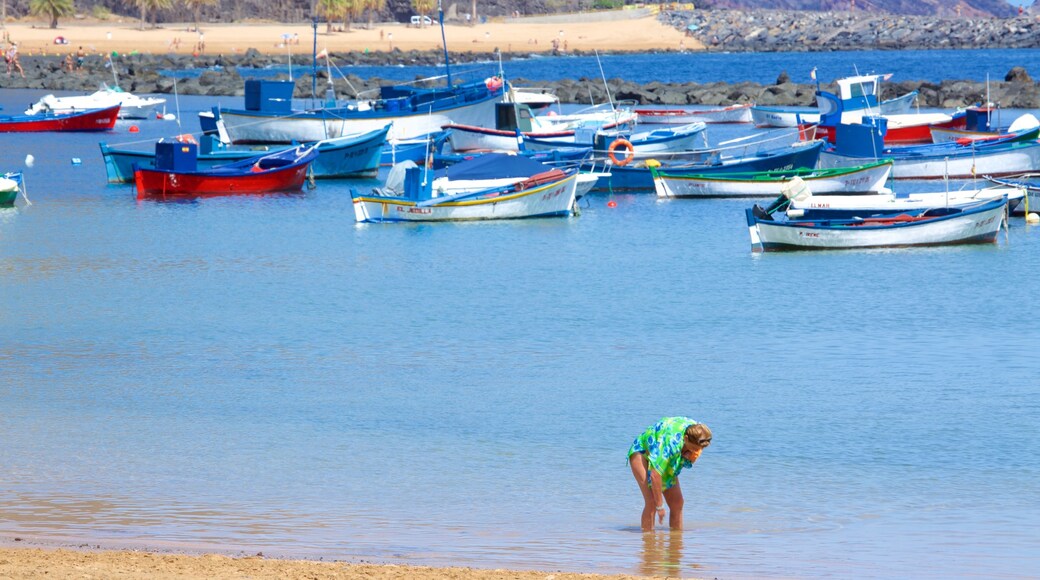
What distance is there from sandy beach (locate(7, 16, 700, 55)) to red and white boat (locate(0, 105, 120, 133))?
166ft

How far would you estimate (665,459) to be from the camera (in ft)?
30.7

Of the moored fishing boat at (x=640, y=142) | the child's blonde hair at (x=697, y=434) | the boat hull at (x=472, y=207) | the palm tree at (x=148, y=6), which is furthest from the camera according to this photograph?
the palm tree at (x=148, y=6)

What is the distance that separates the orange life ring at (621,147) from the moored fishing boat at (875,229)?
32.8ft

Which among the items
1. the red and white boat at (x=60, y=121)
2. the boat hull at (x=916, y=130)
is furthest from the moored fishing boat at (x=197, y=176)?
the boat hull at (x=916, y=130)

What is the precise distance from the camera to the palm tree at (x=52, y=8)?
11875 cm

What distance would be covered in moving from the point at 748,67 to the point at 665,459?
10574 cm

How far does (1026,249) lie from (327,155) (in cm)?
2025

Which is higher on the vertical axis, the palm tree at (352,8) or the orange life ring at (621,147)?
the palm tree at (352,8)

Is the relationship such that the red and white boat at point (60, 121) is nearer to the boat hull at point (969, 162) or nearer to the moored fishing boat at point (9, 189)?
the moored fishing boat at point (9, 189)

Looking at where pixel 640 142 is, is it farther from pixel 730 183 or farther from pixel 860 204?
pixel 860 204

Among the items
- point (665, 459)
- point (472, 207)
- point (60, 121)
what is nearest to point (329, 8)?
point (60, 121)

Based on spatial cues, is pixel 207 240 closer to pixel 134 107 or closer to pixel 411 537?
pixel 411 537

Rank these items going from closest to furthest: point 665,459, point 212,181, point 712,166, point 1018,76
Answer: point 665,459 → point 712,166 → point 212,181 → point 1018,76

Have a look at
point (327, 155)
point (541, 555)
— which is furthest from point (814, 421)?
point (327, 155)
